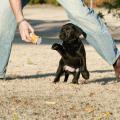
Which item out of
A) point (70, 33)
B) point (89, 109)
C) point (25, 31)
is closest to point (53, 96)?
point (89, 109)

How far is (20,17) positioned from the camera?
436 cm

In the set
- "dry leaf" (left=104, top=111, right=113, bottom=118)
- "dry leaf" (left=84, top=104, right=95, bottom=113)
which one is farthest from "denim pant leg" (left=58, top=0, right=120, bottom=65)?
"dry leaf" (left=104, top=111, right=113, bottom=118)

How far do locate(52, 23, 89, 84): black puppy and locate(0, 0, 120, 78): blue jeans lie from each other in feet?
0.60

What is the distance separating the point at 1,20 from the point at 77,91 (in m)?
1.32

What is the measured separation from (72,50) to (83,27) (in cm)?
36

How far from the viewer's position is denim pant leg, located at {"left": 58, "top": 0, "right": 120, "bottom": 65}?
6680mm

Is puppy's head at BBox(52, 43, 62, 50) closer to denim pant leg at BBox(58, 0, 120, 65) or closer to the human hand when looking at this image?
denim pant leg at BBox(58, 0, 120, 65)

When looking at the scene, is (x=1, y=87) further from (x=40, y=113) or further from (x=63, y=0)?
(x=40, y=113)

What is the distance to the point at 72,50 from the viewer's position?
7.17m

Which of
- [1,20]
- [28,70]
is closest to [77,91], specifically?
[1,20]

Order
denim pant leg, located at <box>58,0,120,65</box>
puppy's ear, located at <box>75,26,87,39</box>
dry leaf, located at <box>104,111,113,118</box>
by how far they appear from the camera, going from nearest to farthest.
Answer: dry leaf, located at <box>104,111,113,118</box> → denim pant leg, located at <box>58,0,120,65</box> → puppy's ear, located at <box>75,26,87,39</box>

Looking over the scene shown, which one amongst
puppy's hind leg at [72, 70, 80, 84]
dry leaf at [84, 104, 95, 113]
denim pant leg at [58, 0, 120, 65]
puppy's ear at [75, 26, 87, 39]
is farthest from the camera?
puppy's hind leg at [72, 70, 80, 84]

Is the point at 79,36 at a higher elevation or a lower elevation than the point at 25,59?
higher

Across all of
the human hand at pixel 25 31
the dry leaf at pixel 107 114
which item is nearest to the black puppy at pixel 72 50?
the dry leaf at pixel 107 114
